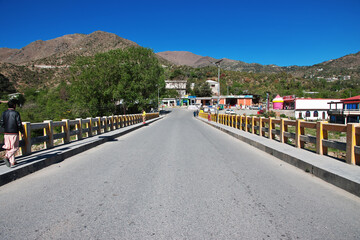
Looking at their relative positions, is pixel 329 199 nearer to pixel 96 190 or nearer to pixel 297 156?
pixel 297 156

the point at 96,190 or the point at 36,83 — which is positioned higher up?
the point at 36,83

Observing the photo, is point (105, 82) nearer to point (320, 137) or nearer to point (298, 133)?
point (298, 133)

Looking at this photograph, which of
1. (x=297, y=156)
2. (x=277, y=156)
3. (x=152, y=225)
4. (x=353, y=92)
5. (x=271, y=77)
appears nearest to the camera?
(x=152, y=225)

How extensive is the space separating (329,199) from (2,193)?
6.21 metres

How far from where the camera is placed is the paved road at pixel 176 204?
3.54 metres

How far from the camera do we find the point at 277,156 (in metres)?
9.16

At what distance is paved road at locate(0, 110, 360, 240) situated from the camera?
3535mm

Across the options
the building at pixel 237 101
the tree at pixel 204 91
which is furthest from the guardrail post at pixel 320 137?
the tree at pixel 204 91

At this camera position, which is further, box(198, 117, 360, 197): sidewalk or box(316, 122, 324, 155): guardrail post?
box(316, 122, 324, 155): guardrail post

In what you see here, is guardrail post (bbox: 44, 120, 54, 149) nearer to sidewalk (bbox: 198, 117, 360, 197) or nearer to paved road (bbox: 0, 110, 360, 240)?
paved road (bbox: 0, 110, 360, 240)

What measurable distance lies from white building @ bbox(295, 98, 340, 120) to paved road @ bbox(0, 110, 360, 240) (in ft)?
194

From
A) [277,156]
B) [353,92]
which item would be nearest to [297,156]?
[277,156]

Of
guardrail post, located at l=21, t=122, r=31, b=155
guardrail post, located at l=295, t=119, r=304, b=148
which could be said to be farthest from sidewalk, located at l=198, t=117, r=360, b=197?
guardrail post, located at l=21, t=122, r=31, b=155

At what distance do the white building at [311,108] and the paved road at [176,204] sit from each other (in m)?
59.0
